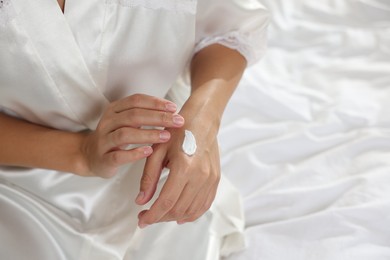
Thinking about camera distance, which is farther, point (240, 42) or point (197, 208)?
point (240, 42)

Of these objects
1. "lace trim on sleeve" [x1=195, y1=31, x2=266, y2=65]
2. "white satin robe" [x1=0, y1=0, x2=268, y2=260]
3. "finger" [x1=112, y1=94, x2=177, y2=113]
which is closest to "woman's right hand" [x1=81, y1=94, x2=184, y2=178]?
"finger" [x1=112, y1=94, x2=177, y2=113]

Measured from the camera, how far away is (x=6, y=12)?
2.53 ft

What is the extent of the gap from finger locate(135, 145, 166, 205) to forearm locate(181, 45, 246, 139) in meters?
0.07

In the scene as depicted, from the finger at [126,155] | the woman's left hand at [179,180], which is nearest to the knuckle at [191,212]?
the woman's left hand at [179,180]

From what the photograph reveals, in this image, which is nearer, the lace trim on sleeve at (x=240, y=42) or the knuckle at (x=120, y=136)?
the knuckle at (x=120, y=136)

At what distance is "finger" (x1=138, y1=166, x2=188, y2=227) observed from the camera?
2.51 ft

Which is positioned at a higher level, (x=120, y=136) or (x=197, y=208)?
(x=120, y=136)

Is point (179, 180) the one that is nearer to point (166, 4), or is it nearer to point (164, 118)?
point (164, 118)

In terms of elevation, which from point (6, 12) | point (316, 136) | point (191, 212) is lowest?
point (316, 136)

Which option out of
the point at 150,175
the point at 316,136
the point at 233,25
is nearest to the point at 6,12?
the point at 150,175

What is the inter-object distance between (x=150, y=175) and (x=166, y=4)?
10.5 inches

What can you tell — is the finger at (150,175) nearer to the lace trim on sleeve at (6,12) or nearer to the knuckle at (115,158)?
the knuckle at (115,158)

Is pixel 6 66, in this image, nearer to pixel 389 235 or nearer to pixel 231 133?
pixel 231 133

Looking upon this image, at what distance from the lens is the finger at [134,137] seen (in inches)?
29.1
